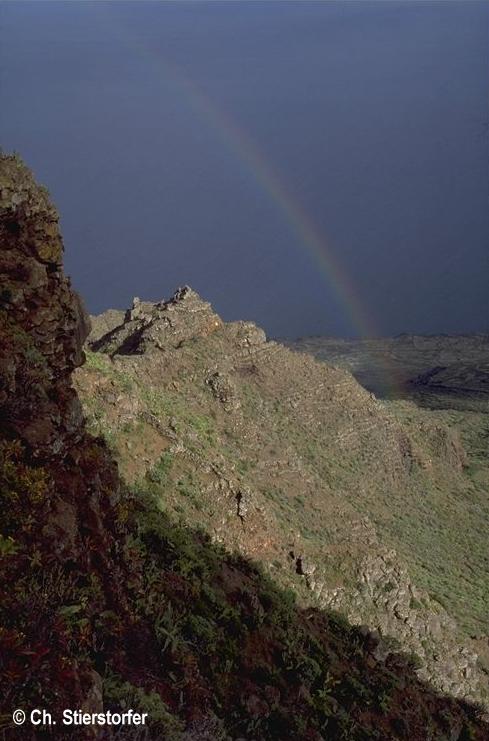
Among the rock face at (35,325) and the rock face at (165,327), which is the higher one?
the rock face at (165,327)

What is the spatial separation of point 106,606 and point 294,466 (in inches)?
803

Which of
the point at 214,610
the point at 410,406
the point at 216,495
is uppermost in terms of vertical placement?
the point at 410,406

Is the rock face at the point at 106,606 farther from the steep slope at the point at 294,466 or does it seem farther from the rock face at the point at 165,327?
the rock face at the point at 165,327

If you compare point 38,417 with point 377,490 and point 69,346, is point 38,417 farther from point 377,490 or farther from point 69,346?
point 377,490

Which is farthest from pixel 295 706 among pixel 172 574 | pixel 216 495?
pixel 216 495

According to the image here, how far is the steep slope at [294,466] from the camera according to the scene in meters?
20.0

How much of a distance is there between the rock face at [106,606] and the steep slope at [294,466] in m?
4.64

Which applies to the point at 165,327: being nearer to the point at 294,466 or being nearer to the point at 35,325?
the point at 294,466

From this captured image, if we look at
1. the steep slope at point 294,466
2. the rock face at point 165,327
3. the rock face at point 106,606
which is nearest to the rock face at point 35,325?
the rock face at point 106,606

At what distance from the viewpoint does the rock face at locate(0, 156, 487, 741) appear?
800 cm

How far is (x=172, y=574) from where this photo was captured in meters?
12.3

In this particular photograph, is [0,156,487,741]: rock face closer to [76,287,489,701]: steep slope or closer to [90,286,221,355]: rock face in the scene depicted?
[76,287,489,701]: steep slope

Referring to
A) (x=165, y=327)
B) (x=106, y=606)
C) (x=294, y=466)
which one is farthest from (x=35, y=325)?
(x=165, y=327)

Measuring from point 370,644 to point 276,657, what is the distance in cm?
406
